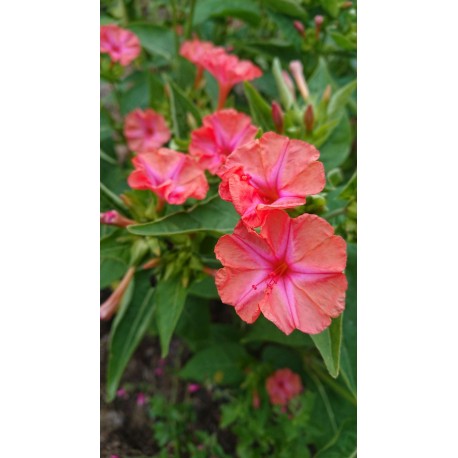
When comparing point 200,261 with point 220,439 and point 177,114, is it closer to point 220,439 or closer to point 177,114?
point 177,114

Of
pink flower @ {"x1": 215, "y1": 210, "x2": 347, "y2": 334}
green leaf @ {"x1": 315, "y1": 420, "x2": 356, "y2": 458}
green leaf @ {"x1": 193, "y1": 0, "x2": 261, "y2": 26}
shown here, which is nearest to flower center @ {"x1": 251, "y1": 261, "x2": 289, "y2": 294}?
pink flower @ {"x1": 215, "y1": 210, "x2": 347, "y2": 334}

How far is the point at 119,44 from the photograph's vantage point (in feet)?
5.05

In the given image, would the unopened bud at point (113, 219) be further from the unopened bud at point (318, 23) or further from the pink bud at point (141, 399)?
the pink bud at point (141, 399)

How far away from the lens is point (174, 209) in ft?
3.88

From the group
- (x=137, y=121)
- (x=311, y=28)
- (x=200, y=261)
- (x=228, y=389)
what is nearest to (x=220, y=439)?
(x=228, y=389)

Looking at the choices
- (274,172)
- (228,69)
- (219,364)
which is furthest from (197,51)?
(219,364)

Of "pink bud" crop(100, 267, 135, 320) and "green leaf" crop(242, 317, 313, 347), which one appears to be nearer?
"pink bud" crop(100, 267, 135, 320)

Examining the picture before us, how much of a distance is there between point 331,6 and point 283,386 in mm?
1136

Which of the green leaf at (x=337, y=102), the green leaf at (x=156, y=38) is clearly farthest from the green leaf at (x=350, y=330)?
the green leaf at (x=156, y=38)

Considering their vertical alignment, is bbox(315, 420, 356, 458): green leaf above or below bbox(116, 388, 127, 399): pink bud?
above

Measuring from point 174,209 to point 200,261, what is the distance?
126 millimetres

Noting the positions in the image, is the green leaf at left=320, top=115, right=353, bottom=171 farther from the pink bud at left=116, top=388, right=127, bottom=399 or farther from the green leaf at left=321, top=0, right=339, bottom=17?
the pink bud at left=116, top=388, right=127, bottom=399

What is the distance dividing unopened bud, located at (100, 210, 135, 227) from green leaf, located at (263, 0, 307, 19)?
2.78 feet

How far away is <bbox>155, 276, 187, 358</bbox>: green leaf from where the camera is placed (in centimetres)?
114
